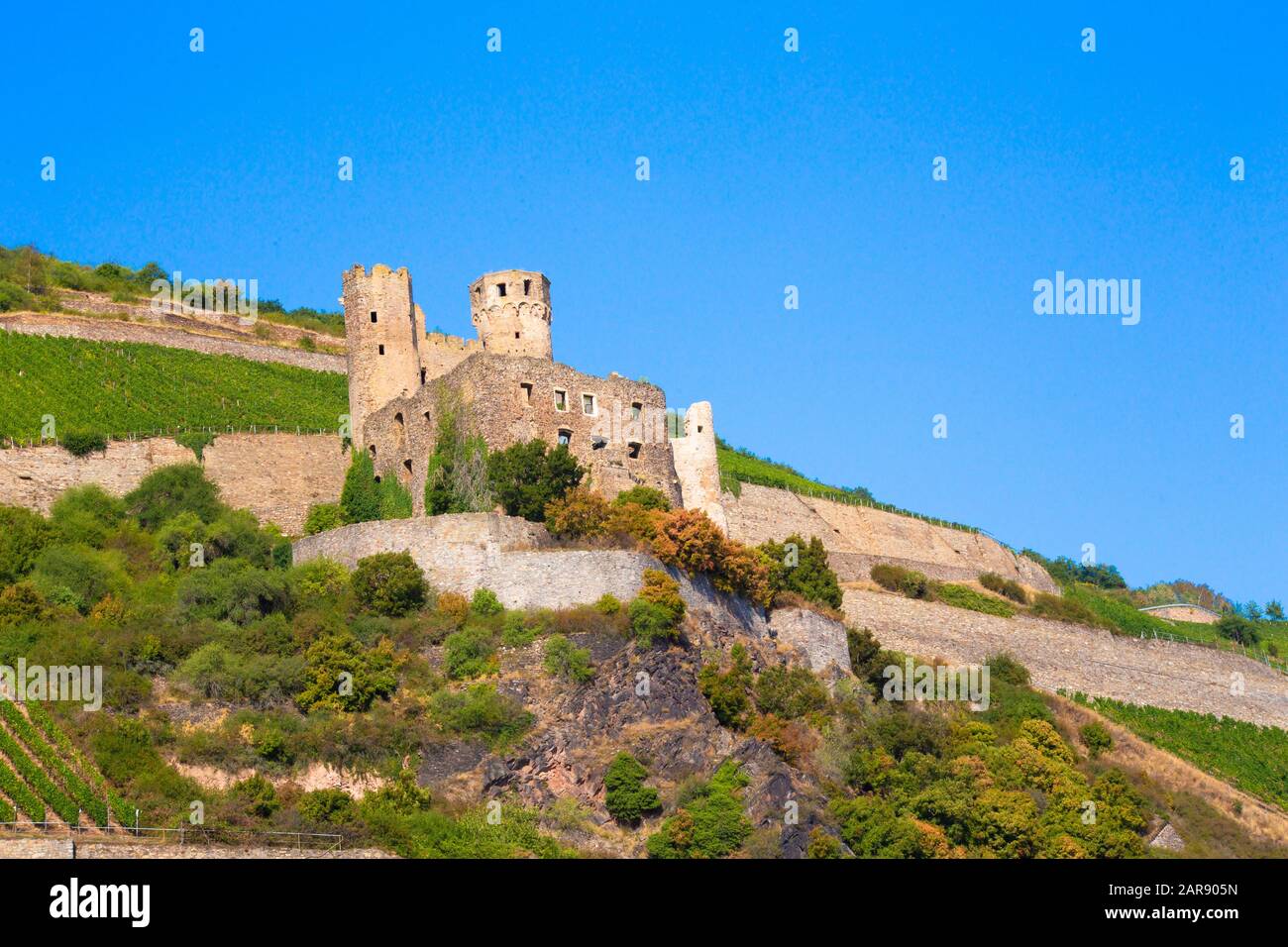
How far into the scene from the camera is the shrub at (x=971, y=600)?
2279 inches

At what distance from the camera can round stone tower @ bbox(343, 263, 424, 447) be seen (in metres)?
53.5

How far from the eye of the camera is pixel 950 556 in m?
68.1

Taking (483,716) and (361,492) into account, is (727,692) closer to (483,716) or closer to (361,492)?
(483,716)

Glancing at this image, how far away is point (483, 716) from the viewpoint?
134ft

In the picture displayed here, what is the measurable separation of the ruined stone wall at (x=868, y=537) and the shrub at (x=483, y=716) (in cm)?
1888

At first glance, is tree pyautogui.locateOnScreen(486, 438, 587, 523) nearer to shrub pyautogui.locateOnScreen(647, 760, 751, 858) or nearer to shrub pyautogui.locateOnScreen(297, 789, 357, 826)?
shrub pyautogui.locateOnScreen(647, 760, 751, 858)

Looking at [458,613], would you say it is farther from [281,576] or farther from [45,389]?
[45,389]

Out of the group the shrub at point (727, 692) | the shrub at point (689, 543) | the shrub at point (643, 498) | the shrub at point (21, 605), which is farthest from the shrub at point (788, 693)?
the shrub at point (21, 605)

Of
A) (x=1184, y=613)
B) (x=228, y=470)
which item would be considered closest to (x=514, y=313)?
(x=228, y=470)

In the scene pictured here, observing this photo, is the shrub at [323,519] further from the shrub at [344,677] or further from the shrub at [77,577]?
the shrub at [344,677]

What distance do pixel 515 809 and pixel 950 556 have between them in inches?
1264

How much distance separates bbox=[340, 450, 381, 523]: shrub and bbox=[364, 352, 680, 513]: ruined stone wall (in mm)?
1104

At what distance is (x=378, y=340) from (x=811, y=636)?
14659 mm
